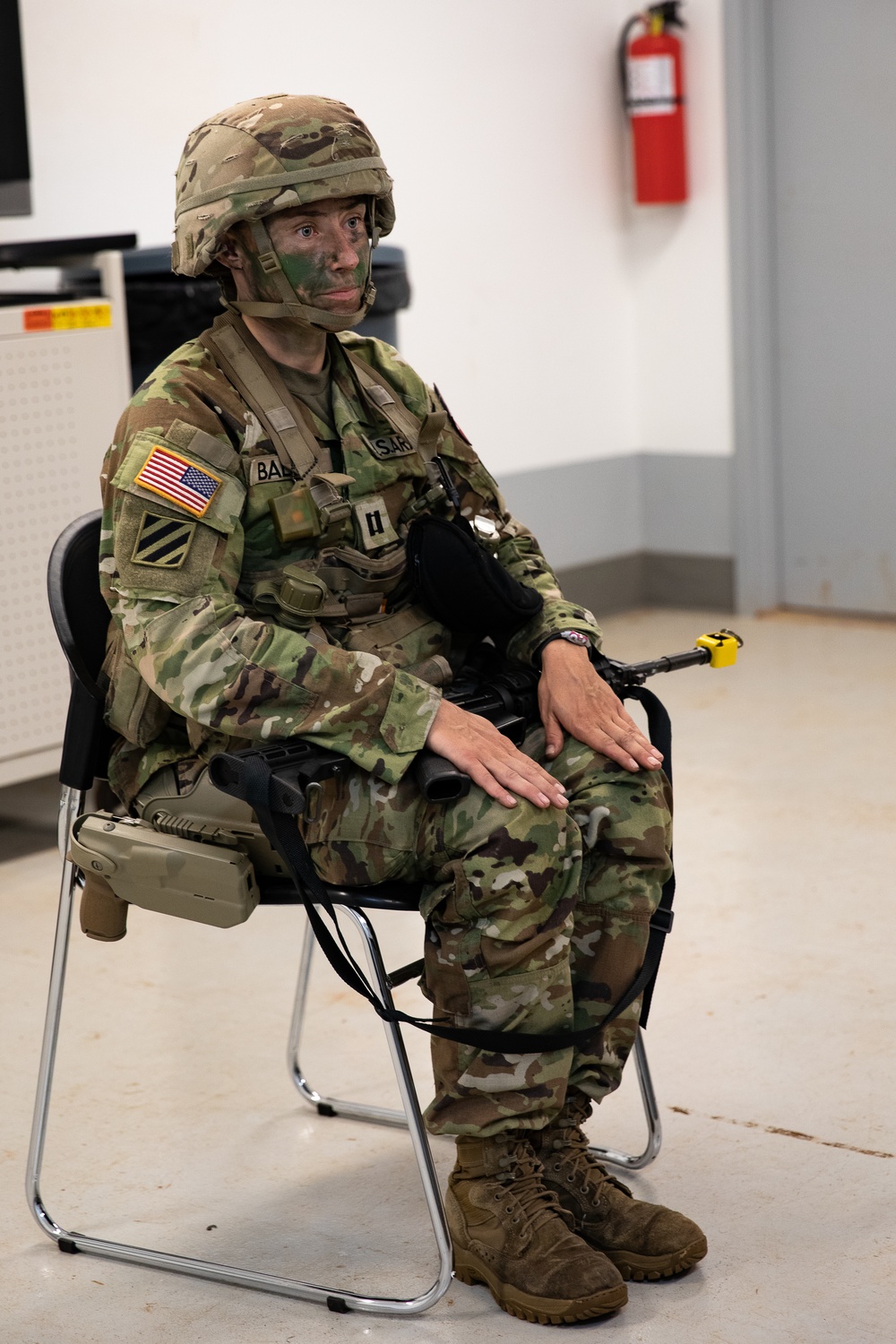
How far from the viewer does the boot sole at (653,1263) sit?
6.06 ft

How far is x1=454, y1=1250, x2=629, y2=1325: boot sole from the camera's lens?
1.76 m

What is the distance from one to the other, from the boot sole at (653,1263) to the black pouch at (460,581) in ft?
2.36

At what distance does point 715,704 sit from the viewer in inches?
170

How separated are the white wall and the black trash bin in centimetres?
43

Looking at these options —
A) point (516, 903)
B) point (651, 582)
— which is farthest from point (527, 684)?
point (651, 582)

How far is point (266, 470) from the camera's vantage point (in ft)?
6.20

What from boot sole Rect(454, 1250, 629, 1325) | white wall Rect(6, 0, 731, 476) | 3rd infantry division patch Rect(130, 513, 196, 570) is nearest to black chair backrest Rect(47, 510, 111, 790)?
3rd infantry division patch Rect(130, 513, 196, 570)

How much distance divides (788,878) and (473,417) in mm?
2238

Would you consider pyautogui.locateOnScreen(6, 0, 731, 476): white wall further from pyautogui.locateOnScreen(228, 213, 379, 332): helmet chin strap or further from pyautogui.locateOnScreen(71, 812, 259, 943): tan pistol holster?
pyautogui.locateOnScreen(71, 812, 259, 943): tan pistol holster

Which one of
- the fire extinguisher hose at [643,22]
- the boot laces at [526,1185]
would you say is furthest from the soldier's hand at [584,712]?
the fire extinguisher hose at [643,22]

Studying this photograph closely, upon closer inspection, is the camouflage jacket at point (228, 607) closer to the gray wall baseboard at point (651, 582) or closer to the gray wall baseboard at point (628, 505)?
the gray wall baseboard at point (628, 505)

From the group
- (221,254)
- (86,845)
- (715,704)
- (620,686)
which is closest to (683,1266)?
(620,686)

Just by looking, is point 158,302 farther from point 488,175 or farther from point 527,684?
point 527,684

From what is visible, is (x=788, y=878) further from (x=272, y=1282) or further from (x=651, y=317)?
(x=651, y=317)
